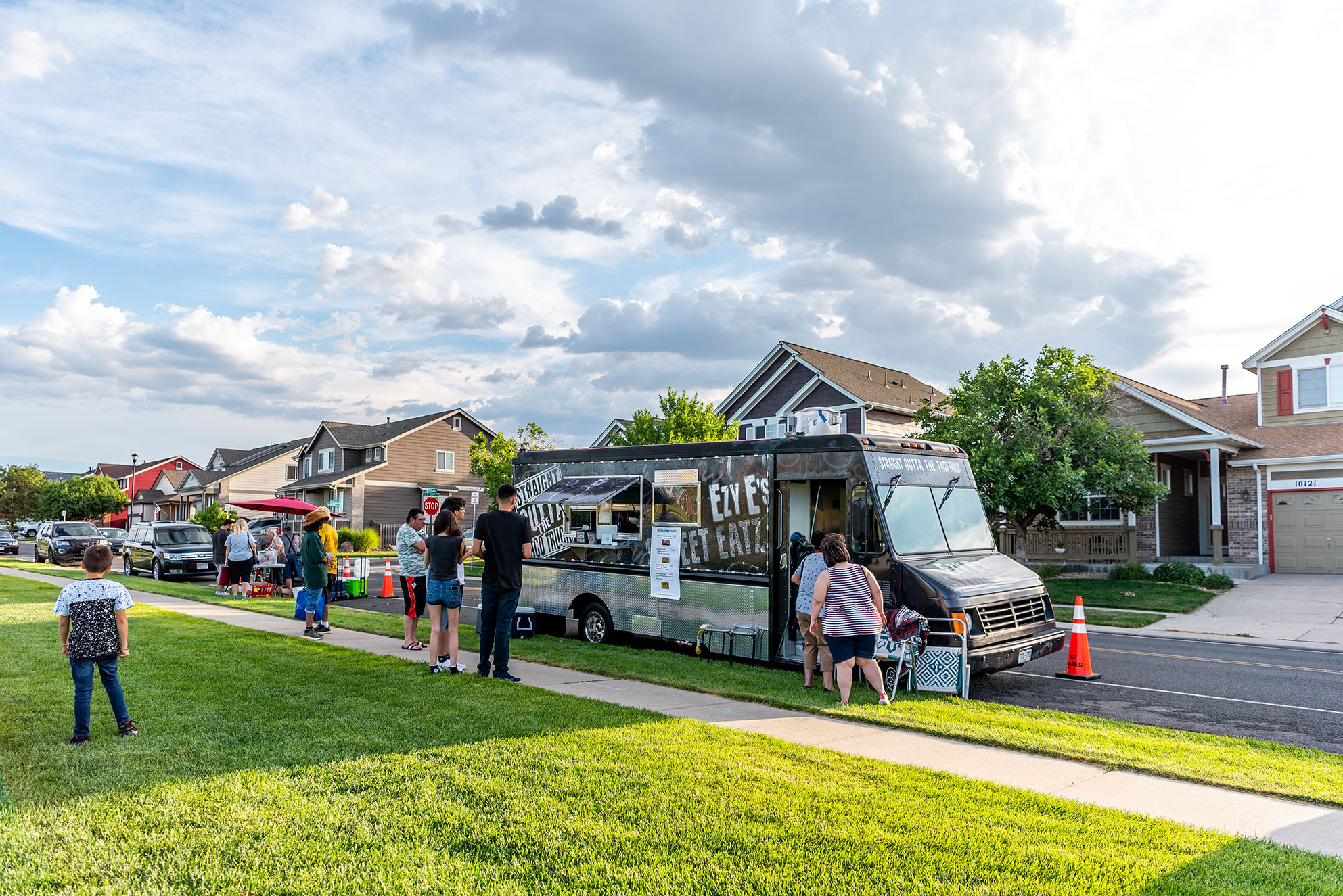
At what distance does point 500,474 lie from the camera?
33062 millimetres

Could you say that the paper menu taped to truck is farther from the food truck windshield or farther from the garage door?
the garage door

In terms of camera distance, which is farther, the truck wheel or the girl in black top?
the truck wheel

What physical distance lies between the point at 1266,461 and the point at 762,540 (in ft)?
64.5

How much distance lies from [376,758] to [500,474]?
27.3 metres

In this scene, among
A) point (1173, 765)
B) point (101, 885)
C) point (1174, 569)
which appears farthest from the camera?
point (1174, 569)

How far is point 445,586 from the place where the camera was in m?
9.70

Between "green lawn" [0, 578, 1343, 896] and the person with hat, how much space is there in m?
4.64

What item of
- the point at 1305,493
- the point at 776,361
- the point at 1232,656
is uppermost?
the point at 776,361

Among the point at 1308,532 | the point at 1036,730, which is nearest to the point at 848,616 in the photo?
the point at 1036,730

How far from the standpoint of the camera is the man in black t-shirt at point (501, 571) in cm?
927

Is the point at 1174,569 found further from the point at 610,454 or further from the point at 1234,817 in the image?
the point at 1234,817

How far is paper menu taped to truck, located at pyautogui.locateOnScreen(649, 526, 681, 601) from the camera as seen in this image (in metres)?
11.3

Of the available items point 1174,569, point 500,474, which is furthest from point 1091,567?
point 500,474

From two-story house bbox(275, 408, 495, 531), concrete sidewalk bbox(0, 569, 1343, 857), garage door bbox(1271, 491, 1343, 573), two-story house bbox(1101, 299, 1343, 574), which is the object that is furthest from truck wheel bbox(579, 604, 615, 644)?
two-story house bbox(275, 408, 495, 531)
